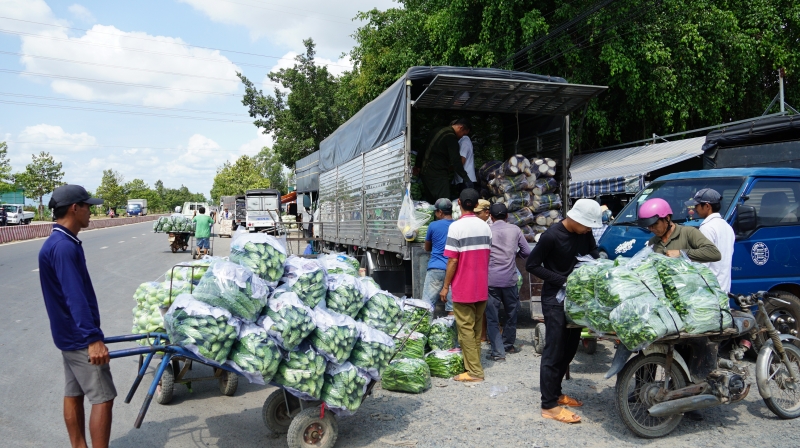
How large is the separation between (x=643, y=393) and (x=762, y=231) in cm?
308

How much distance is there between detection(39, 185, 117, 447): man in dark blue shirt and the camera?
338 centimetres

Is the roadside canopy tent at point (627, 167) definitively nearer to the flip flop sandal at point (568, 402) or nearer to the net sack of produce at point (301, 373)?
the flip flop sandal at point (568, 402)

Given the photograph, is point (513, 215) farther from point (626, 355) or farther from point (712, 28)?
point (712, 28)

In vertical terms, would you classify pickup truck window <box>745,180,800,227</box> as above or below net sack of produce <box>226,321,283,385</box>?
above

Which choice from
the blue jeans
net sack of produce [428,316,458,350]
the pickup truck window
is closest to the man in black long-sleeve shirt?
net sack of produce [428,316,458,350]

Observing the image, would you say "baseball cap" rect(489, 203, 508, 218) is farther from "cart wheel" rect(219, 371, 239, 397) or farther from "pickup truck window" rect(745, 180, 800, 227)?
"cart wheel" rect(219, 371, 239, 397)

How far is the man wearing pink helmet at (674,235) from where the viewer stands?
4852 mm

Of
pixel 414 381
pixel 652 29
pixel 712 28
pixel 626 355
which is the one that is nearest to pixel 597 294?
pixel 626 355

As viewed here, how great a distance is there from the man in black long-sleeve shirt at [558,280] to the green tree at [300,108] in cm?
2979

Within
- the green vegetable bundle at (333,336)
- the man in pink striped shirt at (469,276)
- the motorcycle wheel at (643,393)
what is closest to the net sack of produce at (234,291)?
the green vegetable bundle at (333,336)

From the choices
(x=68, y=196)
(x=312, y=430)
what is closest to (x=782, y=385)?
(x=312, y=430)

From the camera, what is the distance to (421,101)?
835 centimetres

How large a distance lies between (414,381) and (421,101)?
15.1ft

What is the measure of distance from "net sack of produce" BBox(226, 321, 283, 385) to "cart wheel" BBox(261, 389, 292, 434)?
73cm
